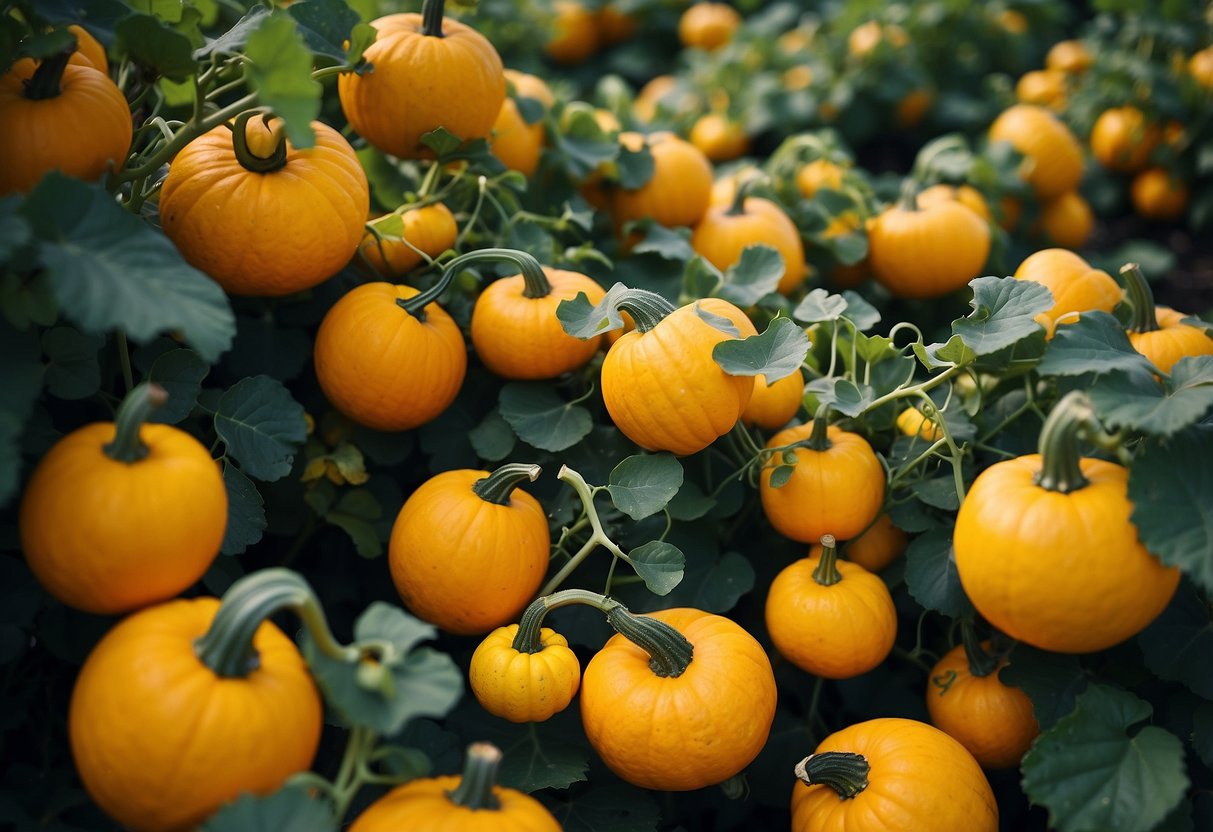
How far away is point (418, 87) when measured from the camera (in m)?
1.81

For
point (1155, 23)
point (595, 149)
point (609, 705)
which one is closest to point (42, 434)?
point (609, 705)

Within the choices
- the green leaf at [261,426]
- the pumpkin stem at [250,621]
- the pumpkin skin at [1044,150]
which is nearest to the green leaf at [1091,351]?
the pumpkin stem at [250,621]

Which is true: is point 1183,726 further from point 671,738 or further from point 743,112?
point 743,112

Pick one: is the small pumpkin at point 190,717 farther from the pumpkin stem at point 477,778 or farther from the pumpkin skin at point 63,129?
the pumpkin skin at point 63,129

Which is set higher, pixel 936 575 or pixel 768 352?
pixel 768 352

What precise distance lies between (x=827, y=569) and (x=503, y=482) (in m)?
0.55

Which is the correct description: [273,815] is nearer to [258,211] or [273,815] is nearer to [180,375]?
[180,375]

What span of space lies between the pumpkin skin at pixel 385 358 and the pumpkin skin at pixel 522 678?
481 millimetres

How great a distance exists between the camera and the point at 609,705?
146 centimetres

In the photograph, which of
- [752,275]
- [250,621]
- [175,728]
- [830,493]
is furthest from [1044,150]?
[175,728]

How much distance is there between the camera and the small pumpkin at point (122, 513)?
1190 mm

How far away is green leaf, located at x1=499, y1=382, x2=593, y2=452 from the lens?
173cm

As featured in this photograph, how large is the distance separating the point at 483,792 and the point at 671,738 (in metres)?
0.33

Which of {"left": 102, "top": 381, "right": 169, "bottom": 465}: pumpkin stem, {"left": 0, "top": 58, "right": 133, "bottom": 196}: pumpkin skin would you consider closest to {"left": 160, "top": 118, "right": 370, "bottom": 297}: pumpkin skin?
{"left": 0, "top": 58, "right": 133, "bottom": 196}: pumpkin skin
